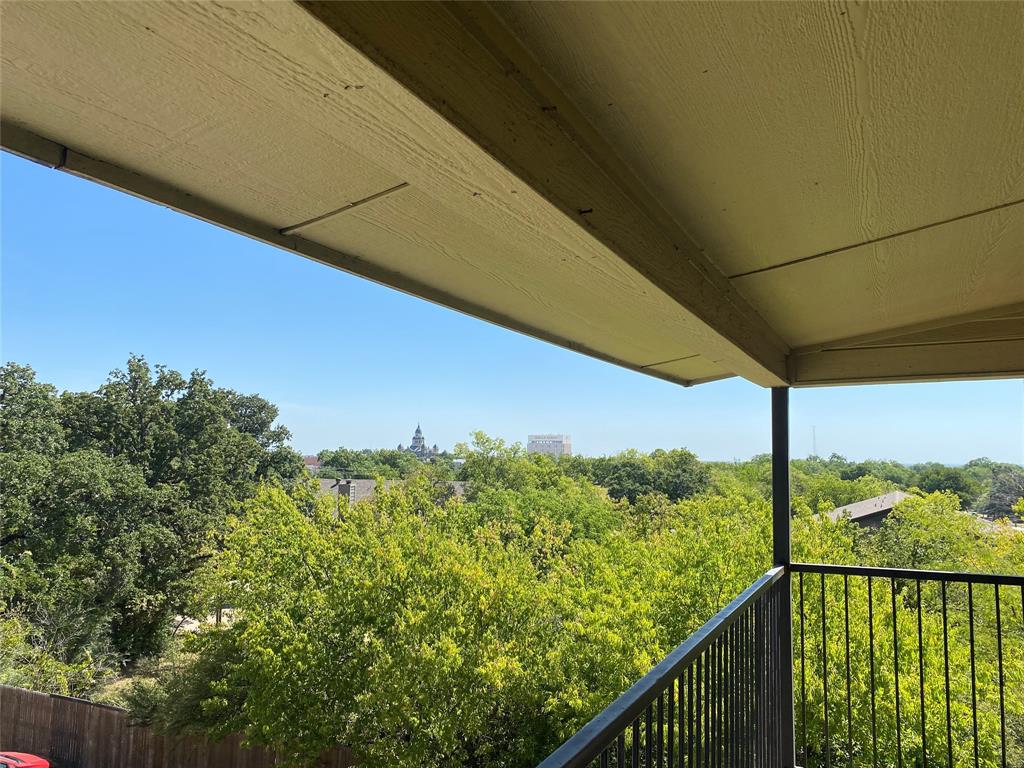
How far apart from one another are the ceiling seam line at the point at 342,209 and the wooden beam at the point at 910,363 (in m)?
2.05

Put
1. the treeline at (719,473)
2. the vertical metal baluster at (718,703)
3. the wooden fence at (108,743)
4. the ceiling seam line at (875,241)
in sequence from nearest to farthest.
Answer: the ceiling seam line at (875,241)
the vertical metal baluster at (718,703)
the wooden fence at (108,743)
the treeline at (719,473)

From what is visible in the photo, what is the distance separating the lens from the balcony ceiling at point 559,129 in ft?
1.92

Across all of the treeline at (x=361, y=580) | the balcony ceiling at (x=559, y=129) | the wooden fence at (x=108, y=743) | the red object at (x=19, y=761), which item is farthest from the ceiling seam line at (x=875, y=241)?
the red object at (x=19, y=761)

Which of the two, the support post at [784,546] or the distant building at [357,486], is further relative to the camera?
the distant building at [357,486]

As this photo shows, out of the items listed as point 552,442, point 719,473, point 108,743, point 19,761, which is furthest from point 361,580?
point 552,442

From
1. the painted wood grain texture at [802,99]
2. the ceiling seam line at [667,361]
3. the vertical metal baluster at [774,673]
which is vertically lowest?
the vertical metal baluster at [774,673]

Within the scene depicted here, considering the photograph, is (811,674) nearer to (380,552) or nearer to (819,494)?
(380,552)

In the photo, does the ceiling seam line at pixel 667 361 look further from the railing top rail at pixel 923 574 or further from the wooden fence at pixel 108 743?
the wooden fence at pixel 108 743

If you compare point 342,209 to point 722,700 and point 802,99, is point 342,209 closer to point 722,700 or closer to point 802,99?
point 802,99

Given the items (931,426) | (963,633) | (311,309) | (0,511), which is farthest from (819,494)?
(311,309)

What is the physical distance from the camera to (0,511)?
53.5ft

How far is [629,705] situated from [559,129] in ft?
2.84

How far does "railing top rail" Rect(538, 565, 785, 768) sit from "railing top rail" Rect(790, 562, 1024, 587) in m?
1.02

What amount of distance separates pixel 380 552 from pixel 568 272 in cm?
1121
